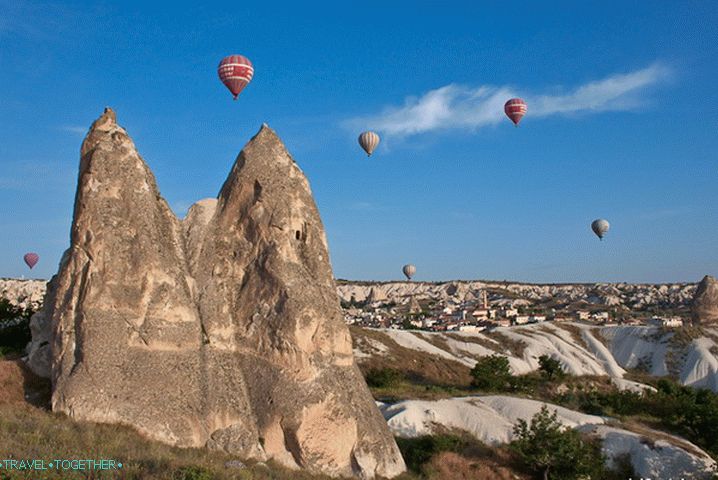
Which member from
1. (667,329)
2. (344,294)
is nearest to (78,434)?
(667,329)

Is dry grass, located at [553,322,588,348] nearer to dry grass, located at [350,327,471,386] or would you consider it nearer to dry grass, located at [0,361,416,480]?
dry grass, located at [350,327,471,386]

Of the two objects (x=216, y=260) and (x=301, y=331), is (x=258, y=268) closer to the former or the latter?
(x=216, y=260)

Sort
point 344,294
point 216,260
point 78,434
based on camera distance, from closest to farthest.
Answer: point 78,434 → point 216,260 → point 344,294

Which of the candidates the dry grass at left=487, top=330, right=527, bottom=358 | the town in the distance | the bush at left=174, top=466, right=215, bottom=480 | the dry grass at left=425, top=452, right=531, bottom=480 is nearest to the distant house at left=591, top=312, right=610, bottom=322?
the town in the distance

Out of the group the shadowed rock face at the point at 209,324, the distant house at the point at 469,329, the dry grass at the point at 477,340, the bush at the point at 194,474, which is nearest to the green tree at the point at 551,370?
the dry grass at the point at 477,340

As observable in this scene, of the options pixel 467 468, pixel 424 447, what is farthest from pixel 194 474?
pixel 424 447

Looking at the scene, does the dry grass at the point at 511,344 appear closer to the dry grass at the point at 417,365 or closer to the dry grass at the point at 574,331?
the dry grass at the point at 574,331
